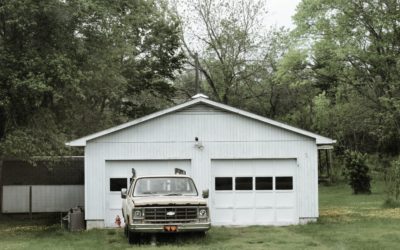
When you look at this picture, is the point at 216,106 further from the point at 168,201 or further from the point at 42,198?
the point at 42,198

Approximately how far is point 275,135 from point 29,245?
9094mm

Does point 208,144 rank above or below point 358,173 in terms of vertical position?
above

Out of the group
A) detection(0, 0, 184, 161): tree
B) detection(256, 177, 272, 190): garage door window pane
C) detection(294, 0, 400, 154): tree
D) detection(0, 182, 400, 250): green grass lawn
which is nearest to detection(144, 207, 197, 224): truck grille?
detection(0, 182, 400, 250): green grass lawn

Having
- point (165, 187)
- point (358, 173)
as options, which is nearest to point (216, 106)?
point (165, 187)

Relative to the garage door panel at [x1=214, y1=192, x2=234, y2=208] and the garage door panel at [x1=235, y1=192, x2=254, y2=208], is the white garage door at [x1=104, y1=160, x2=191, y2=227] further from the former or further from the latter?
the garage door panel at [x1=235, y1=192, x2=254, y2=208]

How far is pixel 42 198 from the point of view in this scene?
26891 mm

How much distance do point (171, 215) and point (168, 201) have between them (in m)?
0.36

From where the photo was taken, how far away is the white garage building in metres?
21.4

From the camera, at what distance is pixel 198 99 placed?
2136 centimetres

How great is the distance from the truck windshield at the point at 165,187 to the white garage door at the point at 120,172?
426 cm

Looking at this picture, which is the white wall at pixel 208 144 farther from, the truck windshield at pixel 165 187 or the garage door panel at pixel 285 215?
the truck windshield at pixel 165 187

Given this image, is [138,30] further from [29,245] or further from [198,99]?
[29,245]

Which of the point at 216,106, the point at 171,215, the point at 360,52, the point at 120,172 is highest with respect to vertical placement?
the point at 360,52

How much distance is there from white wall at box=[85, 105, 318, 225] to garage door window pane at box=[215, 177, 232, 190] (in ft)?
1.13
